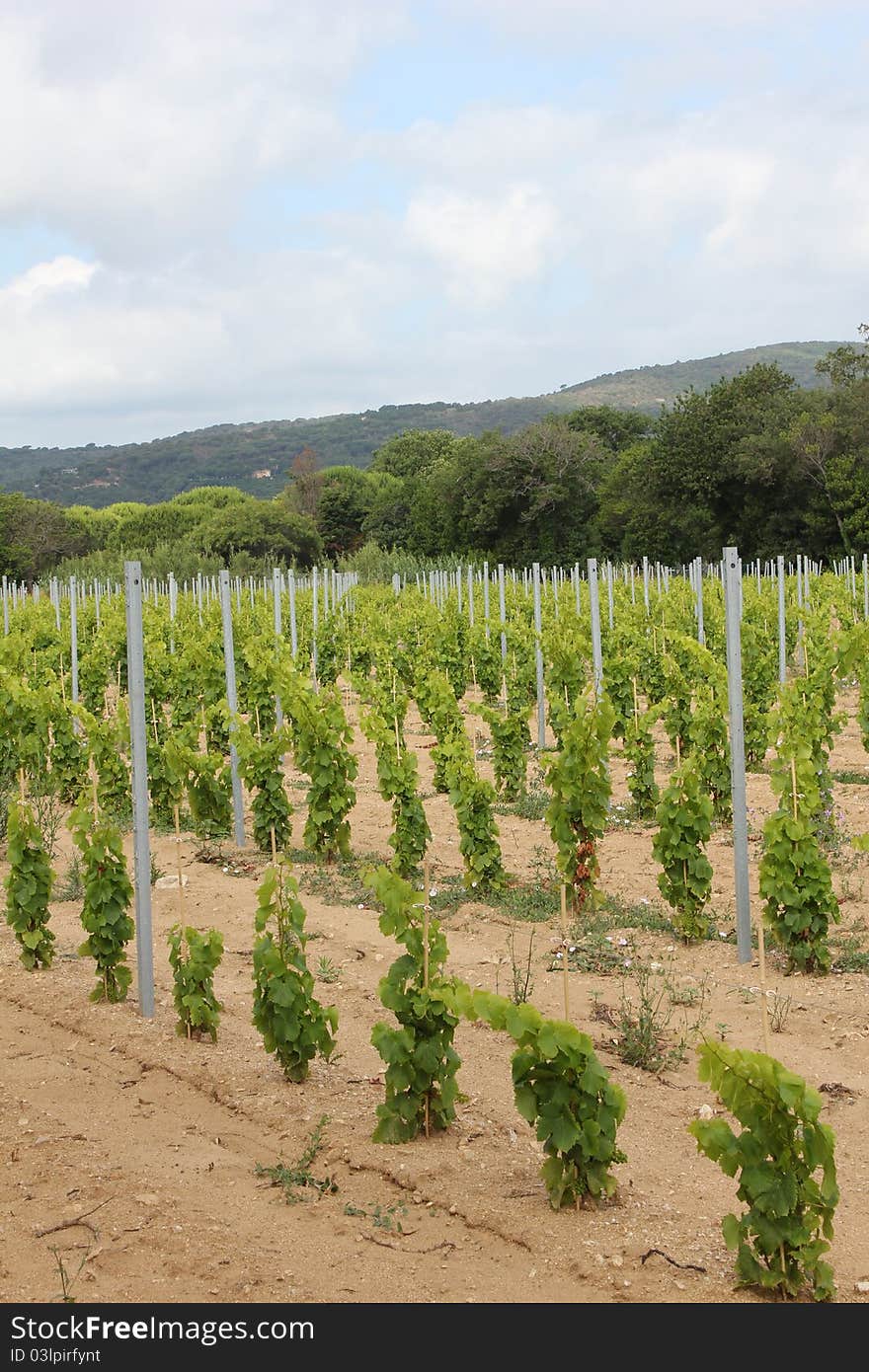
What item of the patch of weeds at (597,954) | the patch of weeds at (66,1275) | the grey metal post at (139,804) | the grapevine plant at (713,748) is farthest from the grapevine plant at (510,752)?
the patch of weeds at (66,1275)

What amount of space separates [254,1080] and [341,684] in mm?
15068

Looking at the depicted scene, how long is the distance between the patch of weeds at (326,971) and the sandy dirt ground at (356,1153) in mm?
44

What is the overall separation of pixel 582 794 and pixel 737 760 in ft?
3.44

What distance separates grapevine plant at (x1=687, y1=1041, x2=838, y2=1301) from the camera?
3.52 meters

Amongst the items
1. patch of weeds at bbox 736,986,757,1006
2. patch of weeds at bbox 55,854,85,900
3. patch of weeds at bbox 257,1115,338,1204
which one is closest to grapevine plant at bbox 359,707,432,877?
patch of weeds at bbox 55,854,85,900

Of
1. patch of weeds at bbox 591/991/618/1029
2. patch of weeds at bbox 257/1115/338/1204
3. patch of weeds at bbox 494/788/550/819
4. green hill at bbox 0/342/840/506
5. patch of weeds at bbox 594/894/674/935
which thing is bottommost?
patch of weeds at bbox 591/991/618/1029

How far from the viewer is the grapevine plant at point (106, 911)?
20.5 feet

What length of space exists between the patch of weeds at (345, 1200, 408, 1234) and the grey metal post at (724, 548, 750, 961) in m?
3.10

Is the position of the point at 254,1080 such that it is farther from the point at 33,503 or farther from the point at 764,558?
the point at 33,503

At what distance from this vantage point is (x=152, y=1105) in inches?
201

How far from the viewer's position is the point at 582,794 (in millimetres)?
7512

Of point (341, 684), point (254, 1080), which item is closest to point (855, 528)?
point (341, 684)

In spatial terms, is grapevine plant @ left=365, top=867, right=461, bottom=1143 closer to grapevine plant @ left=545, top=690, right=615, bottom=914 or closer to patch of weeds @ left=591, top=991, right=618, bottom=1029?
patch of weeds @ left=591, top=991, right=618, bottom=1029

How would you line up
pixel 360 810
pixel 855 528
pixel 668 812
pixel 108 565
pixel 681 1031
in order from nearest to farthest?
pixel 681 1031
pixel 668 812
pixel 360 810
pixel 855 528
pixel 108 565
